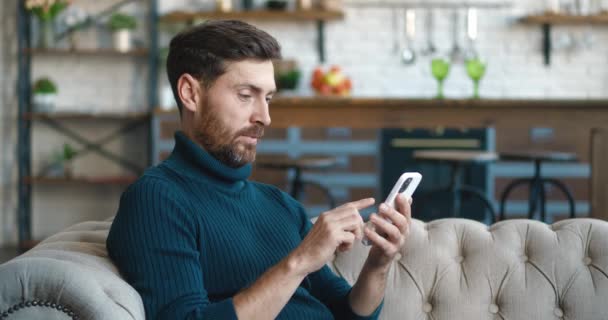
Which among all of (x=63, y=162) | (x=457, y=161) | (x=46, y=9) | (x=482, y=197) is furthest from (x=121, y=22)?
(x=482, y=197)

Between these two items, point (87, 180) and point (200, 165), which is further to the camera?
point (87, 180)

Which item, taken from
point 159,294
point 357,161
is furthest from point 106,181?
point 159,294

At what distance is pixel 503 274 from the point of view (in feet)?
6.17

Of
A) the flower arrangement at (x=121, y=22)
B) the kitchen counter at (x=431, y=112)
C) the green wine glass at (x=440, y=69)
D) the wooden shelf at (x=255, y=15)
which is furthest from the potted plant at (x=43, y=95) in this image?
the green wine glass at (x=440, y=69)

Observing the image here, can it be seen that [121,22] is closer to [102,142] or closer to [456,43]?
[102,142]

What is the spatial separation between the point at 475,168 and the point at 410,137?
0.45 m

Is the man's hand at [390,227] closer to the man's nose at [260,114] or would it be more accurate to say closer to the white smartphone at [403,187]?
the white smartphone at [403,187]

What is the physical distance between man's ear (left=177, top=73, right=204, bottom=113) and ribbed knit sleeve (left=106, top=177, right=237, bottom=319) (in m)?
0.19

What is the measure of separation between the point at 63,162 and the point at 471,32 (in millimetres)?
2969

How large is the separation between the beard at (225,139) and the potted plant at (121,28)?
4550mm

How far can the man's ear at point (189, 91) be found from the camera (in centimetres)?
156

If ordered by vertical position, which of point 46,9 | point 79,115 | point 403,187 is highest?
point 46,9

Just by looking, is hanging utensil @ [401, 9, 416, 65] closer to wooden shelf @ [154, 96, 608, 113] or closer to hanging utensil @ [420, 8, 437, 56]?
hanging utensil @ [420, 8, 437, 56]

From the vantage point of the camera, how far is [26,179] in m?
5.96
